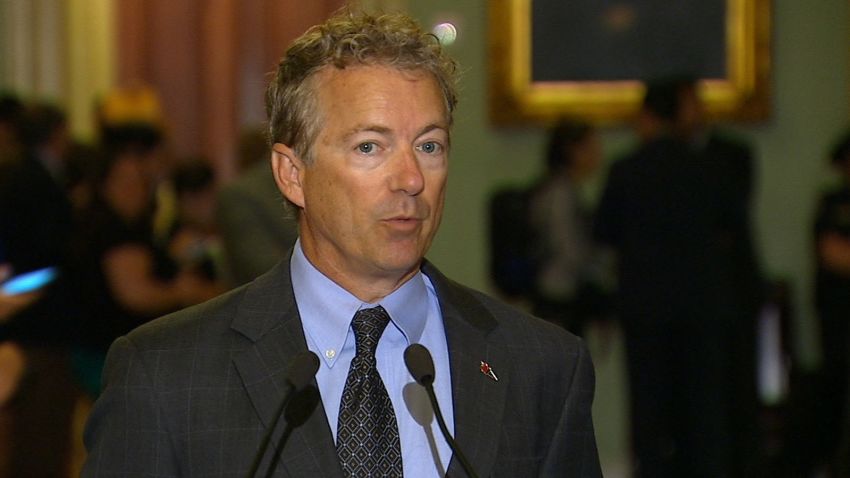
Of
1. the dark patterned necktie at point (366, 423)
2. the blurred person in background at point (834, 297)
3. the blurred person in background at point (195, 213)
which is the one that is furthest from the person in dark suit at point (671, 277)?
the dark patterned necktie at point (366, 423)

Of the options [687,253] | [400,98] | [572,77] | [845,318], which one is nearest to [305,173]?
[400,98]

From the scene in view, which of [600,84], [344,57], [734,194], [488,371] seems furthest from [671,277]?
[344,57]

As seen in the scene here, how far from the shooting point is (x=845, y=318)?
19.6 ft

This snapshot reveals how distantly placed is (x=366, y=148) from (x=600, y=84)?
548 cm

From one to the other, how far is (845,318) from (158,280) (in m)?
2.70

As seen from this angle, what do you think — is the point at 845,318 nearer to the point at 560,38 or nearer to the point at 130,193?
the point at 560,38

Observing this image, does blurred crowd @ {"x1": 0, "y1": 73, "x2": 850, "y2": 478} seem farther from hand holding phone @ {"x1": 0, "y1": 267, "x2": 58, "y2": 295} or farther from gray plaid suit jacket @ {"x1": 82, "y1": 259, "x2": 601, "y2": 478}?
gray plaid suit jacket @ {"x1": 82, "y1": 259, "x2": 601, "y2": 478}

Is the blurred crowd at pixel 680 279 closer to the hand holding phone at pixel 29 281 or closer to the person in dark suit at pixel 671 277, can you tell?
the person in dark suit at pixel 671 277

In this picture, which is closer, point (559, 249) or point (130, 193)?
point (130, 193)

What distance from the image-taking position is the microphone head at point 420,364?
1900 mm

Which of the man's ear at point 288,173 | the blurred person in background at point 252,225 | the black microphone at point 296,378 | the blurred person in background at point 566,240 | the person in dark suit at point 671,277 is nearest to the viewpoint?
the black microphone at point 296,378

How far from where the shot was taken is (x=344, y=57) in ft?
6.77

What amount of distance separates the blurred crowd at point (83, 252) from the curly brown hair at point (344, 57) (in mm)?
1802

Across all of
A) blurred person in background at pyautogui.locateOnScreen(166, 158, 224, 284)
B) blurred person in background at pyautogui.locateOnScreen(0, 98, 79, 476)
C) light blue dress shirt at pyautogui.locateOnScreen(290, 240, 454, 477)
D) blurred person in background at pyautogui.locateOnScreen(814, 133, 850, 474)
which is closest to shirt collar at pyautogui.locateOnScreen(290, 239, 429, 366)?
light blue dress shirt at pyautogui.locateOnScreen(290, 240, 454, 477)
